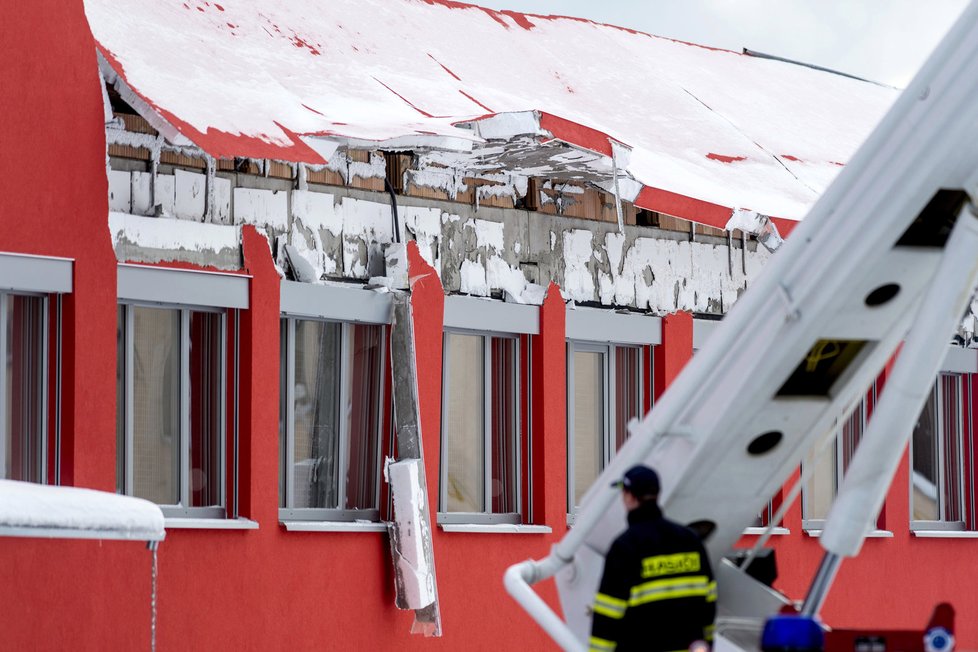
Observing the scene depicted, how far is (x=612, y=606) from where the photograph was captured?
674 cm

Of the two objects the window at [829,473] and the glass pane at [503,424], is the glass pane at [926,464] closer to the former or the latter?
the window at [829,473]

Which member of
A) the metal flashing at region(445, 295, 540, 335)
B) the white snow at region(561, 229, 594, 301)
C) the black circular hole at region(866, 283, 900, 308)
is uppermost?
the white snow at region(561, 229, 594, 301)

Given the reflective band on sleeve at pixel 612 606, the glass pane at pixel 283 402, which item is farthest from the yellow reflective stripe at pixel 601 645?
the glass pane at pixel 283 402

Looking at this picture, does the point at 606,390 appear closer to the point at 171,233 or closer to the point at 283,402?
the point at 283,402

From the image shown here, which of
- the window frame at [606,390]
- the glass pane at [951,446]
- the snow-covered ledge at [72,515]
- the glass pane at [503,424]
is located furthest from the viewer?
the glass pane at [951,446]

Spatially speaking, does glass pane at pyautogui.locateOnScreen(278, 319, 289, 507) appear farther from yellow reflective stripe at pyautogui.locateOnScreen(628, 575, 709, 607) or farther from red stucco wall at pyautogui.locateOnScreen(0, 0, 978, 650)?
yellow reflective stripe at pyautogui.locateOnScreen(628, 575, 709, 607)

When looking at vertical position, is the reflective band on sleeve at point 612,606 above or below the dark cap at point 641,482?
below

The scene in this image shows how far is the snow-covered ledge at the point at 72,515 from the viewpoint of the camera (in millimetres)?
8242

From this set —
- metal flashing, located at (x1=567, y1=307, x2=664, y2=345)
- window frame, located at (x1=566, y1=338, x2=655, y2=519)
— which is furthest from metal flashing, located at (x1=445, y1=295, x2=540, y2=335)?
window frame, located at (x1=566, y1=338, x2=655, y2=519)

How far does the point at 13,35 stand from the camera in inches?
428

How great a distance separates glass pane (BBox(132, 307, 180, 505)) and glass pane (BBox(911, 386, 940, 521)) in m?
9.13

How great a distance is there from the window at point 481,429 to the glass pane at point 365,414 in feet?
2.20

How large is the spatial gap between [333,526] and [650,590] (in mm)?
5776

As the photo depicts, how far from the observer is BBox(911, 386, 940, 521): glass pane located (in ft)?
59.2
